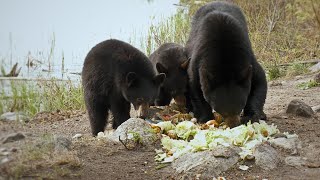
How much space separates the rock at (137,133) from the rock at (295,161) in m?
1.56

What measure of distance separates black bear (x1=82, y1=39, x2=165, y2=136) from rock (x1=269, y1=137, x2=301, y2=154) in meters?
1.94

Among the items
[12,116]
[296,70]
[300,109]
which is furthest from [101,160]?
[296,70]

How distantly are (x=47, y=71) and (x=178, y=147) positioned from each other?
24.3ft

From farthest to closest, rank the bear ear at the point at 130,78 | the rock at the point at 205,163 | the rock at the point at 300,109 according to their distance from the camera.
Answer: the rock at the point at 300,109 < the bear ear at the point at 130,78 < the rock at the point at 205,163

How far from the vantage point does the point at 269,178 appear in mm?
5305

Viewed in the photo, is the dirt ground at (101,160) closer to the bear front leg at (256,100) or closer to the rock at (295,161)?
the rock at (295,161)

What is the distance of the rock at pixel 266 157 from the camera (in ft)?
18.2

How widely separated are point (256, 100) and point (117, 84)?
194cm

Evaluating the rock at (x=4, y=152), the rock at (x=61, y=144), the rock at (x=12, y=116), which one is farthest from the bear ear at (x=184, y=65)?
the rock at (x=4, y=152)

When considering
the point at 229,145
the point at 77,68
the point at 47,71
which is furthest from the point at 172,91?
the point at 77,68

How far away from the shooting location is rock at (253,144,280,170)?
554 centimetres

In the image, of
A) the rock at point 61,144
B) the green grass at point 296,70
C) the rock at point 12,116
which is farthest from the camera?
the green grass at point 296,70

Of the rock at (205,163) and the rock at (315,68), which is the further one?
the rock at (315,68)

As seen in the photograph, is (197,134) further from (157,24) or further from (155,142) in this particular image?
(157,24)
